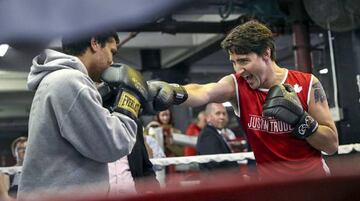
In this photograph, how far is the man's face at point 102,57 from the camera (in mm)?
1229

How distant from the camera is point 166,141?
3801 mm

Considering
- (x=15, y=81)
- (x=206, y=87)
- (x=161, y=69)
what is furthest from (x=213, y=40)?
(x=206, y=87)

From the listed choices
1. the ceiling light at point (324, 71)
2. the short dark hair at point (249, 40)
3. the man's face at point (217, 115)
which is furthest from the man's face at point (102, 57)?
the ceiling light at point (324, 71)

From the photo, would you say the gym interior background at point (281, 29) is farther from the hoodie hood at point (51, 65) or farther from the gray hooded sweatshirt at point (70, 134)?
the gray hooded sweatshirt at point (70, 134)

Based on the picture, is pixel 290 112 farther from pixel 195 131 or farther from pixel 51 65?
pixel 195 131

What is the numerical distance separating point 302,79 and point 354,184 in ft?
3.58

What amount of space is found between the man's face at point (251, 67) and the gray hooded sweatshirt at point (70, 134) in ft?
1.69

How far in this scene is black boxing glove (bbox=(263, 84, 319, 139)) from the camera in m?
1.46

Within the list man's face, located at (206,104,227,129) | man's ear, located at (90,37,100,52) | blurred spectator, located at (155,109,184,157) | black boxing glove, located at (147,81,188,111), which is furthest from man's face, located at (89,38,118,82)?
blurred spectator, located at (155,109,184,157)

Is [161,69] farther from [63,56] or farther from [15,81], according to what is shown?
[63,56]

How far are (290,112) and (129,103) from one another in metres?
0.48

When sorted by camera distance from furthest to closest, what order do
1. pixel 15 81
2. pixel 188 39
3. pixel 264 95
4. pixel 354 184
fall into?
1. pixel 15 81
2. pixel 188 39
3. pixel 264 95
4. pixel 354 184

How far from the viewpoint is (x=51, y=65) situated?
1.15 m

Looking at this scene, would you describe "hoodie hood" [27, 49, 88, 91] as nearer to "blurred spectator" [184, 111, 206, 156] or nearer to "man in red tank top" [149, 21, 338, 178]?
"man in red tank top" [149, 21, 338, 178]
